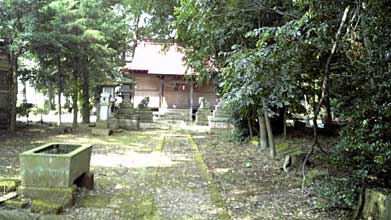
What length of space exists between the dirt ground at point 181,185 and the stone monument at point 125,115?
497cm

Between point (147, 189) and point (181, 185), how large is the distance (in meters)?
0.63

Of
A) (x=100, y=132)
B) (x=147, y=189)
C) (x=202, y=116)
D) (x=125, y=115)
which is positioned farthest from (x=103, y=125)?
(x=147, y=189)

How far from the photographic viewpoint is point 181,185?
682 centimetres

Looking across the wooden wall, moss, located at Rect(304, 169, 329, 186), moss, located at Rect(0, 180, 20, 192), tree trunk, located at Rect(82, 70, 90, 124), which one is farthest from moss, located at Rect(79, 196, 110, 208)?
the wooden wall

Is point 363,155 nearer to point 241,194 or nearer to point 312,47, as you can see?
point 312,47

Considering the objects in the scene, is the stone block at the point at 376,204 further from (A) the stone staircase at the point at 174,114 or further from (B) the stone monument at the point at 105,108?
(A) the stone staircase at the point at 174,114

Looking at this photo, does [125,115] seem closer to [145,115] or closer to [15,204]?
[145,115]

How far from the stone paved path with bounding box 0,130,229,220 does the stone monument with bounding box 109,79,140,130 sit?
5953mm

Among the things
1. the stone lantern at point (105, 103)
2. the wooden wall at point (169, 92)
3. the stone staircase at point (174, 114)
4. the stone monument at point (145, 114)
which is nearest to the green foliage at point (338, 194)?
the stone lantern at point (105, 103)

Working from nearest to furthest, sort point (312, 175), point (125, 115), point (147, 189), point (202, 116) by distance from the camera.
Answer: point (147, 189) < point (312, 175) < point (125, 115) < point (202, 116)

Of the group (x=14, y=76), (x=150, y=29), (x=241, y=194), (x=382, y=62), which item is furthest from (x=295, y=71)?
(x=14, y=76)

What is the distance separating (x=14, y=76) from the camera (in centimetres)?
1305

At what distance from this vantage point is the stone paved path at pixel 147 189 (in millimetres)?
5195

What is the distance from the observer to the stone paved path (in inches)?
205
